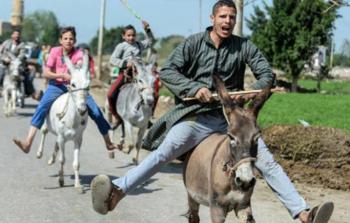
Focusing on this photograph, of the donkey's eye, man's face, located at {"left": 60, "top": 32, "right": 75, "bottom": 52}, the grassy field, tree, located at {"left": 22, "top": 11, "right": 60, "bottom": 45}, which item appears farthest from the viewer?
tree, located at {"left": 22, "top": 11, "right": 60, "bottom": 45}

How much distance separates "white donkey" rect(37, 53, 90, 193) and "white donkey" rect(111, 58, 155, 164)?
7.43 ft

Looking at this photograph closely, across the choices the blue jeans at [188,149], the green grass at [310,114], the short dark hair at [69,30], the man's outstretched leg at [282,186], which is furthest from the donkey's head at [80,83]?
the green grass at [310,114]

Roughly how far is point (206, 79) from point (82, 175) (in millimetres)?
5752

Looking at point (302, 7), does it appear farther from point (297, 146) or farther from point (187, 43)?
point (187, 43)

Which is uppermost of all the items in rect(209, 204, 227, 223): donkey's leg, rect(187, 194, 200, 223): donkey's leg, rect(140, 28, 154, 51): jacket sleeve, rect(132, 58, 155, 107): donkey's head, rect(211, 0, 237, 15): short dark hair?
rect(211, 0, 237, 15): short dark hair

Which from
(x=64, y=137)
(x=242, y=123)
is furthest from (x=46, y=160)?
(x=242, y=123)

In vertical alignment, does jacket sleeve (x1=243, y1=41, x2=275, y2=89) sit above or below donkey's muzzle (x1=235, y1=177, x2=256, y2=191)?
above

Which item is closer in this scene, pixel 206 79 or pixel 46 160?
pixel 206 79

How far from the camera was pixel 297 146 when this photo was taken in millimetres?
11750

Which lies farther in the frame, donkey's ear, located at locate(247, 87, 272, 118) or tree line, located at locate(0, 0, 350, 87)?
tree line, located at locate(0, 0, 350, 87)

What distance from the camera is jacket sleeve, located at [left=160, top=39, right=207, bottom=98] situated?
6.32 meters

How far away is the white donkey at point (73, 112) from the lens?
10547 millimetres

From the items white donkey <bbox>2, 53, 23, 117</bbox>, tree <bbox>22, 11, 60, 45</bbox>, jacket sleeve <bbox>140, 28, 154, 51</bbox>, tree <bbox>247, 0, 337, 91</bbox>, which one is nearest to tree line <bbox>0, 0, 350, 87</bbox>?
tree <bbox>247, 0, 337, 91</bbox>

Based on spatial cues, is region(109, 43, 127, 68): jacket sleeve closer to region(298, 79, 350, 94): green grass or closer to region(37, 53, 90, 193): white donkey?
region(37, 53, 90, 193): white donkey
